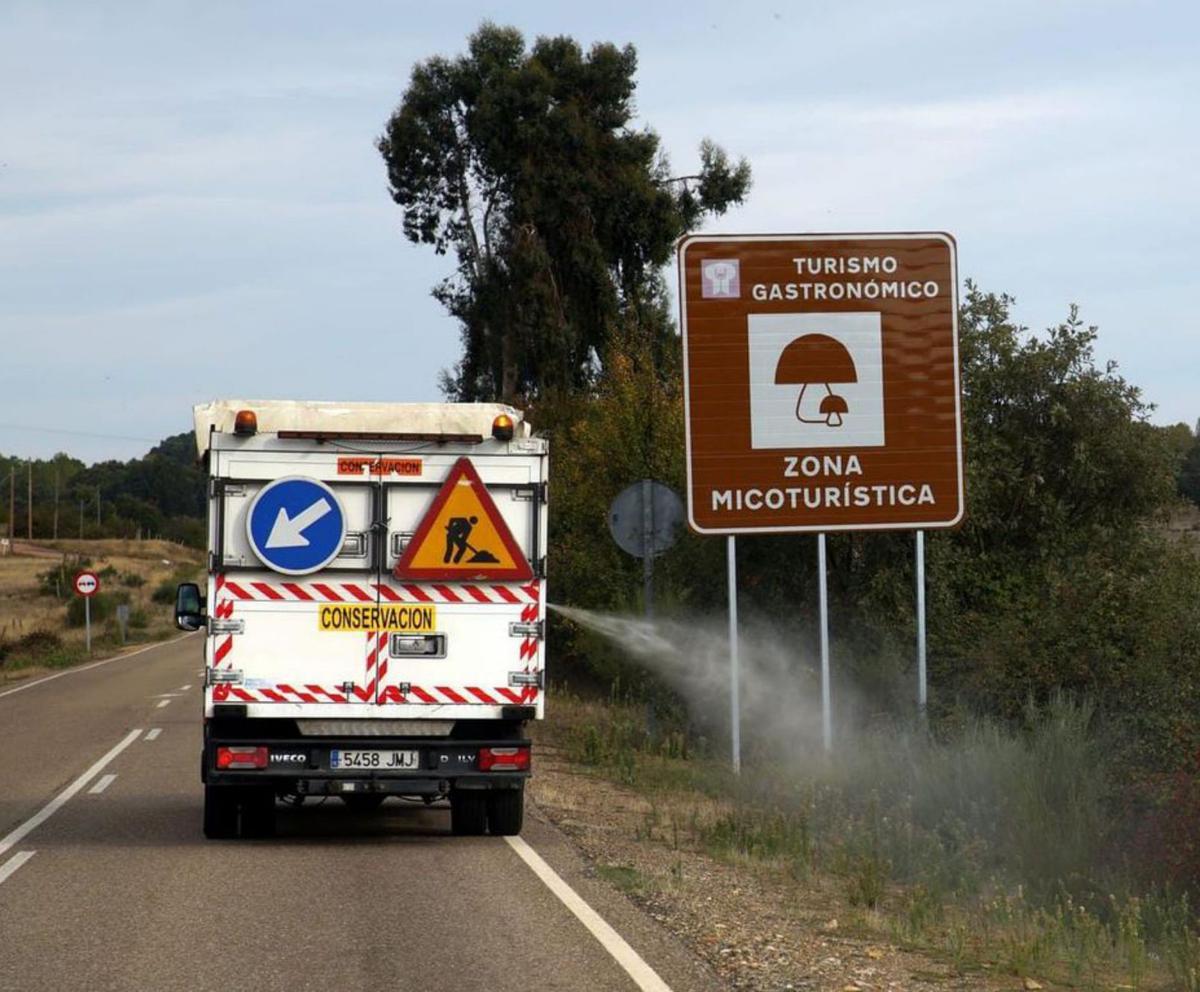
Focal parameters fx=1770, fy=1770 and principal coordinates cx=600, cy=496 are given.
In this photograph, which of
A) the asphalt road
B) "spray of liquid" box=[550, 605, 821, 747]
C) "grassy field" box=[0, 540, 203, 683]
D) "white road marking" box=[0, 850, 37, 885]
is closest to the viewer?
the asphalt road

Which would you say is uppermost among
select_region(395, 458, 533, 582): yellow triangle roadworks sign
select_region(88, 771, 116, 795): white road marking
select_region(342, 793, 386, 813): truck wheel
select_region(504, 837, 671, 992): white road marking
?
select_region(395, 458, 533, 582): yellow triangle roadworks sign

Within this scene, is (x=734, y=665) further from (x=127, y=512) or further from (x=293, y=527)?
(x=127, y=512)

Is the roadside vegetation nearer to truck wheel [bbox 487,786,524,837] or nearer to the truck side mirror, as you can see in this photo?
truck wheel [bbox 487,786,524,837]

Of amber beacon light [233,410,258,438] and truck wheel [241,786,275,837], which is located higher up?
amber beacon light [233,410,258,438]

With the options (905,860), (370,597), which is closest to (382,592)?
(370,597)

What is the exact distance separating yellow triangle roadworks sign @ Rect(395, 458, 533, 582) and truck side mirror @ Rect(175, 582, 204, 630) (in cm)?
171

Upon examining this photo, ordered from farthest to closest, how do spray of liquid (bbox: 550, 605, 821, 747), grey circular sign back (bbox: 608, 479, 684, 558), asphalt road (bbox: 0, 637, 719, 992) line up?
1. grey circular sign back (bbox: 608, 479, 684, 558)
2. spray of liquid (bbox: 550, 605, 821, 747)
3. asphalt road (bbox: 0, 637, 719, 992)

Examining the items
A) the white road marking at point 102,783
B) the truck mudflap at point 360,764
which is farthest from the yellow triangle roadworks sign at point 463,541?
the white road marking at point 102,783

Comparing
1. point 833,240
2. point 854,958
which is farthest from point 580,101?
point 854,958

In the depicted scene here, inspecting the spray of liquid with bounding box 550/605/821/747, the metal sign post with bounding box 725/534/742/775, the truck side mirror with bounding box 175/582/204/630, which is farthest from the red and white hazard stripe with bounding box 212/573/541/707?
the spray of liquid with bounding box 550/605/821/747

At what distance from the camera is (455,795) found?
1305 cm

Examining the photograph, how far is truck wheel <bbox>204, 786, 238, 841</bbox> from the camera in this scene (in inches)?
507

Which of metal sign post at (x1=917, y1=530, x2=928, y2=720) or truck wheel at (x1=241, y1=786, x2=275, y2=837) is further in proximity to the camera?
metal sign post at (x1=917, y1=530, x2=928, y2=720)

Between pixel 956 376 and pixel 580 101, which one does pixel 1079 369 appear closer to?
pixel 956 376
